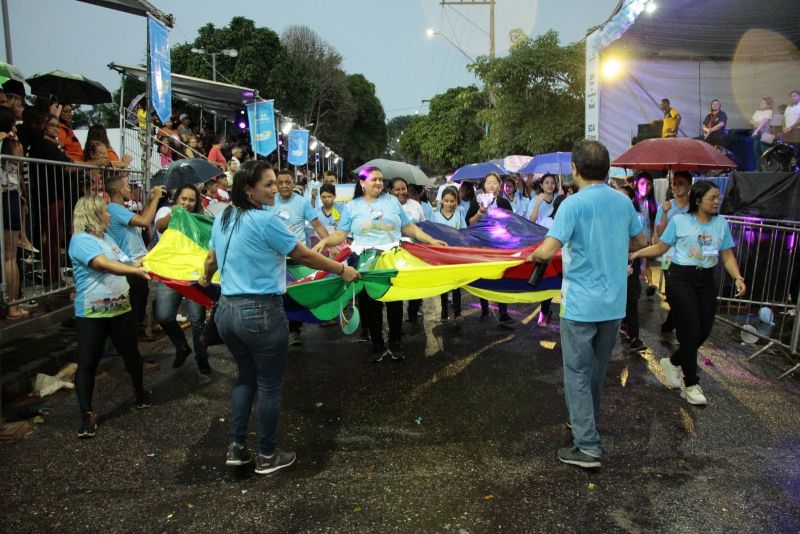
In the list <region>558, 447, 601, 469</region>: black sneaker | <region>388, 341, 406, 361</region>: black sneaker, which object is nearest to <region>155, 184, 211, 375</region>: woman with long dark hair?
<region>388, 341, 406, 361</region>: black sneaker

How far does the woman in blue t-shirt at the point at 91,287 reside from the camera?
429cm

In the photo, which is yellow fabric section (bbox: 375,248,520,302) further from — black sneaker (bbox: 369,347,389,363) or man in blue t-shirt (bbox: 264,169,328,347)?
man in blue t-shirt (bbox: 264,169,328,347)

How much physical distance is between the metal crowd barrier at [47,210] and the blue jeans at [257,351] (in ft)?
10.2

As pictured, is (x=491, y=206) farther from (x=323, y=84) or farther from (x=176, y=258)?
(x=323, y=84)

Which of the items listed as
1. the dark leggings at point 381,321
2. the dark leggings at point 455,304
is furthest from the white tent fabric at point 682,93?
the dark leggings at point 381,321

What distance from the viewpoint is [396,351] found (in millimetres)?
6098

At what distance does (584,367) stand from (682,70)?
14511 mm

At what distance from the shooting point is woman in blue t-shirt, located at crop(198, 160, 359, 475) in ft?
11.2

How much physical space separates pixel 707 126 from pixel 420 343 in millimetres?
10390

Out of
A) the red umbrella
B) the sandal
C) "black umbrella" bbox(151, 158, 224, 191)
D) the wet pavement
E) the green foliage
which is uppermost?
the green foliage

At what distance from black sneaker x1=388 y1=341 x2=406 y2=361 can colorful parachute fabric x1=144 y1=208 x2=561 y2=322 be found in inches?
38.4

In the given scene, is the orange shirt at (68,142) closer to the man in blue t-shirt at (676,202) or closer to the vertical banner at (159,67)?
the vertical banner at (159,67)

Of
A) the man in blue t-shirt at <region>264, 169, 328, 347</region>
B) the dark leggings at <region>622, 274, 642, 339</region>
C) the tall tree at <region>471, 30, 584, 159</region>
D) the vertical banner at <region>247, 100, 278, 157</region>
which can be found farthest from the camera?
the tall tree at <region>471, 30, 584, 159</region>

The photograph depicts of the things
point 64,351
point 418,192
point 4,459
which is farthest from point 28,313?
point 418,192
